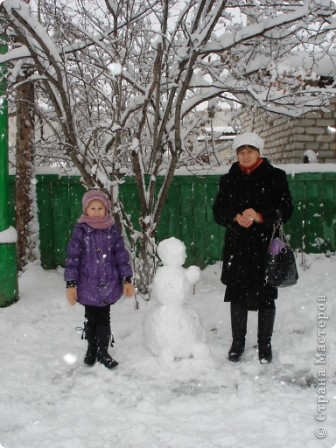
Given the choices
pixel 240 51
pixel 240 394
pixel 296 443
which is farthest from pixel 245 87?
pixel 296 443

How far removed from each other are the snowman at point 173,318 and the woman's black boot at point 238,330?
0.79 ft

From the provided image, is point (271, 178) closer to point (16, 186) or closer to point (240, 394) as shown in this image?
point (240, 394)

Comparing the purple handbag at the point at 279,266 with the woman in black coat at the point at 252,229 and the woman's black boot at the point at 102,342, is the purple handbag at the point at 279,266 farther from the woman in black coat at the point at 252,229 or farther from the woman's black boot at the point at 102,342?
the woman's black boot at the point at 102,342

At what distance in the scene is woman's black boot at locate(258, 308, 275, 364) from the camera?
3734mm

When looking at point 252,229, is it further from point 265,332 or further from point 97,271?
point 97,271

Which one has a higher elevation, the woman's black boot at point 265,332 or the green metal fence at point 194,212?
the green metal fence at point 194,212

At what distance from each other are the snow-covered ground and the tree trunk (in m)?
1.52

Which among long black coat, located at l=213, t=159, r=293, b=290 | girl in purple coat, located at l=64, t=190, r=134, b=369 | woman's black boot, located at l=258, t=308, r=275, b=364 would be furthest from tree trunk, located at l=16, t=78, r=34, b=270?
woman's black boot, located at l=258, t=308, r=275, b=364

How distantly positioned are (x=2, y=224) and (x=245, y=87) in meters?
2.93

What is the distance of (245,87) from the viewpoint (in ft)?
15.9

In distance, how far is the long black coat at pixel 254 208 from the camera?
12.1 feet

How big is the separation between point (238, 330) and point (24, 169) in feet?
12.5

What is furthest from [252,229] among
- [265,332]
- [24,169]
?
[24,169]

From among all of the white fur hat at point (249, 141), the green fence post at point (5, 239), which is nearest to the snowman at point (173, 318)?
the white fur hat at point (249, 141)
